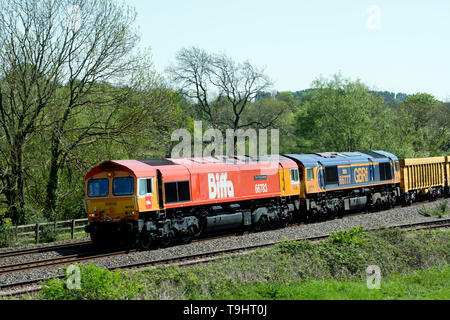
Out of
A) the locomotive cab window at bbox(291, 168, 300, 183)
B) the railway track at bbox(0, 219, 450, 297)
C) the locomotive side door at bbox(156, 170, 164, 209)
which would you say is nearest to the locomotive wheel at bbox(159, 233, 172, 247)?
the locomotive side door at bbox(156, 170, 164, 209)

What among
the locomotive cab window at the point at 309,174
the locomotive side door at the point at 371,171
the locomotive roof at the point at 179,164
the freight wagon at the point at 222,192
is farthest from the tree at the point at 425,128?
the locomotive roof at the point at 179,164

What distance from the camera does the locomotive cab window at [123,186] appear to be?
18891 mm

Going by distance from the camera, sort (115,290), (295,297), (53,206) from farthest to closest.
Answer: (53,206), (295,297), (115,290)

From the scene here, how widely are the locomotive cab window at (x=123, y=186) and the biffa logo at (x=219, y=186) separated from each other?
3.93m

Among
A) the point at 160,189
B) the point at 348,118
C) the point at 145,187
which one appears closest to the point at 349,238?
the point at 160,189

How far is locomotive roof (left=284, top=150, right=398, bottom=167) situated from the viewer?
2734 centimetres

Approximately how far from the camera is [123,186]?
62.8 ft

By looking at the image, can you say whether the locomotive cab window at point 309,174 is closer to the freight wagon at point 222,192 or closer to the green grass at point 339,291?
the freight wagon at point 222,192

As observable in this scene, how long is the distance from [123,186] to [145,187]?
2.87 feet

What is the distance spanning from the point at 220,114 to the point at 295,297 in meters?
46.4

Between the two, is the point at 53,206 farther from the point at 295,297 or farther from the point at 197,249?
the point at 295,297

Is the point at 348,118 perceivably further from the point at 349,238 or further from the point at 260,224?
the point at 349,238

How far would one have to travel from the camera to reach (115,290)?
10.8m
